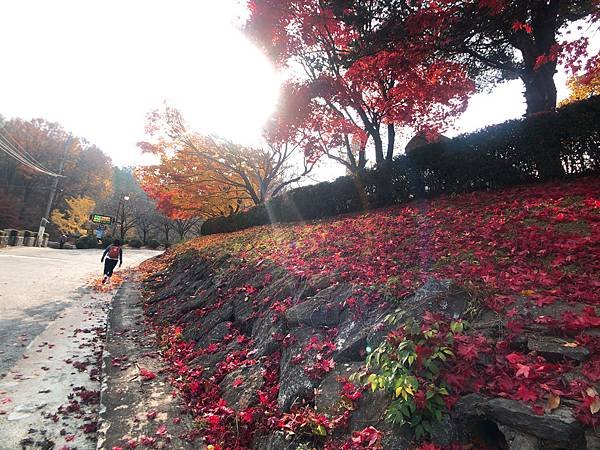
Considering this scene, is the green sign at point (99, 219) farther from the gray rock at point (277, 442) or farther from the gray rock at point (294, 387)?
the gray rock at point (277, 442)

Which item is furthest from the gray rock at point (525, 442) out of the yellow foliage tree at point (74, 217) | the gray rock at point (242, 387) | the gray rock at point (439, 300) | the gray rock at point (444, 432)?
the yellow foliage tree at point (74, 217)

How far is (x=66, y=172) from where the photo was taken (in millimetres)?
48844

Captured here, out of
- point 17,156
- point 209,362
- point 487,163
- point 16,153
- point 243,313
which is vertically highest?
point 16,153

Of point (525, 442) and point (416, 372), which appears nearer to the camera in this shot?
point (525, 442)

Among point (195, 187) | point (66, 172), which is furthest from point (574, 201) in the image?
point (66, 172)

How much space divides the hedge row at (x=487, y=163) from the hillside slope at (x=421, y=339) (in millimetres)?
781

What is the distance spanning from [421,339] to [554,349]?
3.08ft

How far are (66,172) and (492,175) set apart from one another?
57.0 m

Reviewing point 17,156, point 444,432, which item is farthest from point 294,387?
point 17,156

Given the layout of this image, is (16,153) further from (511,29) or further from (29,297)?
(511,29)

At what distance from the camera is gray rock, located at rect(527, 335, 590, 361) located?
93.7 inches

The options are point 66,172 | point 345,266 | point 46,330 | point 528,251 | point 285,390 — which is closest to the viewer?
point 285,390

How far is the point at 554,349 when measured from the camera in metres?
2.48

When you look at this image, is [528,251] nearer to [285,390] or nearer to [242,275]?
[285,390]
